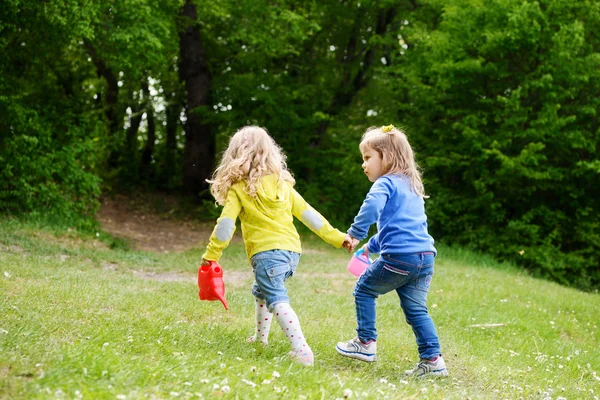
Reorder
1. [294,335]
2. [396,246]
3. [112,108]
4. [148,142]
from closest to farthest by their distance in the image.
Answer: [294,335], [396,246], [112,108], [148,142]

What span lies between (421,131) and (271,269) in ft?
46.1

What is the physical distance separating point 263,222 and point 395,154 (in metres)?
1.10

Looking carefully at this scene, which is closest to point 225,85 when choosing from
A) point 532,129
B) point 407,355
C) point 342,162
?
point 342,162

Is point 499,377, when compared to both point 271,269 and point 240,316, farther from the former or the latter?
point 240,316

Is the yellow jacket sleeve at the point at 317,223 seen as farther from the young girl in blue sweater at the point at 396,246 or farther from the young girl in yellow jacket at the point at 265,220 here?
the young girl in blue sweater at the point at 396,246

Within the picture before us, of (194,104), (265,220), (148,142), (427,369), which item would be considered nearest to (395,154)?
(265,220)

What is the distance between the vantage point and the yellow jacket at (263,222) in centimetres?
464

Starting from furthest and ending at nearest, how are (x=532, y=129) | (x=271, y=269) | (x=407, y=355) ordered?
(x=532, y=129) → (x=407, y=355) → (x=271, y=269)

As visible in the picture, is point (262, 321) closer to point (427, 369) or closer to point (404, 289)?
point (404, 289)

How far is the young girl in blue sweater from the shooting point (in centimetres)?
467

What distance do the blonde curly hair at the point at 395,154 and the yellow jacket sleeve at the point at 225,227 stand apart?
3.58 ft

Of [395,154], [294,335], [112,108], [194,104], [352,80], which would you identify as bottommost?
[294,335]

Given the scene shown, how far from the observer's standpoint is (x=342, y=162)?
1827 cm

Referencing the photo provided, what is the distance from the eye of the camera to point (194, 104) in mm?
20531
